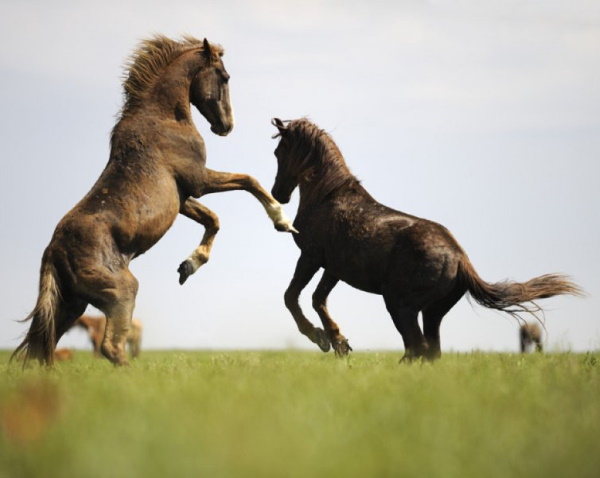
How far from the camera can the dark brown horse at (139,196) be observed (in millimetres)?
7070

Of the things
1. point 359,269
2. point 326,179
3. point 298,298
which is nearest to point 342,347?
point 298,298

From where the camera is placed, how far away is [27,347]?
7277 mm

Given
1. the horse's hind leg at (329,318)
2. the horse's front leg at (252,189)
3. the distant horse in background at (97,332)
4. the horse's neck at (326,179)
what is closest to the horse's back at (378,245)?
the horse's neck at (326,179)

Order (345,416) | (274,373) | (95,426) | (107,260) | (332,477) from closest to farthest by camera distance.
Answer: (332,477)
(95,426)
(345,416)
(274,373)
(107,260)

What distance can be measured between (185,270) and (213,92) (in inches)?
80.5

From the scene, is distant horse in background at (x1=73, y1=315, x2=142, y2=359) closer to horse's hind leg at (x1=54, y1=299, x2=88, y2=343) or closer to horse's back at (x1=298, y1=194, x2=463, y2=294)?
horse's hind leg at (x1=54, y1=299, x2=88, y2=343)

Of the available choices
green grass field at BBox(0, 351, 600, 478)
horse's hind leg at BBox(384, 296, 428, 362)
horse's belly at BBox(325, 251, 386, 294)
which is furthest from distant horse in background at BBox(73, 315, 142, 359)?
green grass field at BBox(0, 351, 600, 478)

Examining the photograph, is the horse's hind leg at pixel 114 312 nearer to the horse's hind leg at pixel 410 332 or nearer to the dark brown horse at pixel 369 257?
the dark brown horse at pixel 369 257

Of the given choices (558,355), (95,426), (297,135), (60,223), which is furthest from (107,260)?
(558,355)

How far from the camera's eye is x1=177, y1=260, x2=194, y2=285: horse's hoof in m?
7.91

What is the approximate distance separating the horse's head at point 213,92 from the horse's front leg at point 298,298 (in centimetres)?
179

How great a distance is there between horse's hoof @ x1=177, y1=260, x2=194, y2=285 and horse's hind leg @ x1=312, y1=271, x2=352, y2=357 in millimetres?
1502

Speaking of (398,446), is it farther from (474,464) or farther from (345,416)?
(345,416)

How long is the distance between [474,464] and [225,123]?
21.0ft
